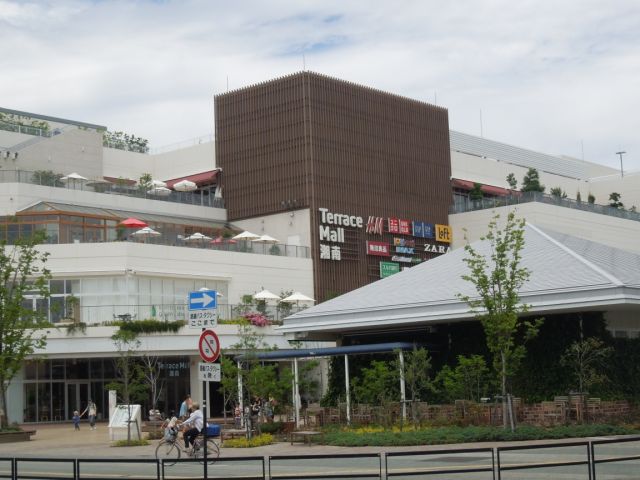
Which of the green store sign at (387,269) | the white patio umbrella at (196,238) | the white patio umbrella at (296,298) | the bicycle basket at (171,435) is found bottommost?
the bicycle basket at (171,435)

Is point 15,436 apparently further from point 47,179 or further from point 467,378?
point 47,179

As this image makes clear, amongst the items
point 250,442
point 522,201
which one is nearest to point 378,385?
point 250,442

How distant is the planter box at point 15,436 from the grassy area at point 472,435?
17173mm

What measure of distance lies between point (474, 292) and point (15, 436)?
1993 centimetres

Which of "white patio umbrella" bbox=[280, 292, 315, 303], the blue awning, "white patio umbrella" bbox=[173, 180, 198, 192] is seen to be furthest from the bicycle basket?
"white patio umbrella" bbox=[173, 180, 198, 192]

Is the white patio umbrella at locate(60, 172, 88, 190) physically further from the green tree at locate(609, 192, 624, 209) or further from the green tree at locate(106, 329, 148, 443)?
the green tree at locate(609, 192, 624, 209)

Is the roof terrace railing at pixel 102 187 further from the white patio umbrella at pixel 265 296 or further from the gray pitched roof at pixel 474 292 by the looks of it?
the gray pitched roof at pixel 474 292

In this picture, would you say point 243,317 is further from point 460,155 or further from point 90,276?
point 460,155

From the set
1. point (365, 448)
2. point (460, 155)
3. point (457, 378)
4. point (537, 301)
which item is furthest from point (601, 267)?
point (460, 155)

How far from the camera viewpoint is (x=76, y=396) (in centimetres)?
5909

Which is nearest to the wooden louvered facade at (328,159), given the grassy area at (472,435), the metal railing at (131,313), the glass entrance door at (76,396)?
the metal railing at (131,313)

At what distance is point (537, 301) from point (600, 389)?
11.9 feet

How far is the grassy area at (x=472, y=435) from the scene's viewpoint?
97.7ft

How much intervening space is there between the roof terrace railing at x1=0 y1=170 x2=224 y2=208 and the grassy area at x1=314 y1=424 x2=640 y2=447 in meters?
35.7
